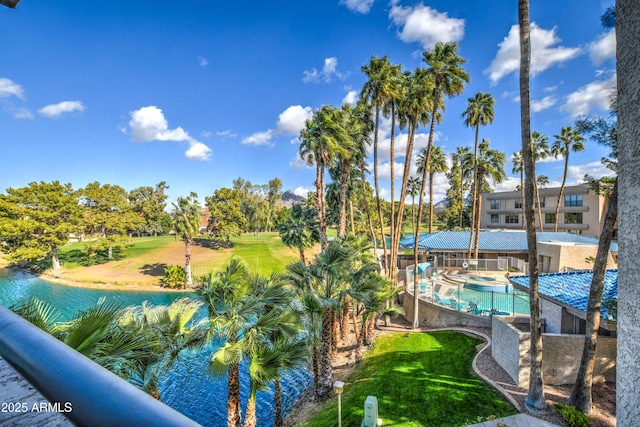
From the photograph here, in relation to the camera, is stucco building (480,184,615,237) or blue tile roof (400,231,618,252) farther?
stucco building (480,184,615,237)

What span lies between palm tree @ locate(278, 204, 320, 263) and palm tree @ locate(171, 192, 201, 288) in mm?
14107

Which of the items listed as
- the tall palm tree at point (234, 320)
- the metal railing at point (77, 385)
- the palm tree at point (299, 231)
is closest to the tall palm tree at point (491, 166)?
the palm tree at point (299, 231)

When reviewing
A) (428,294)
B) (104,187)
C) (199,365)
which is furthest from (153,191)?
(428,294)

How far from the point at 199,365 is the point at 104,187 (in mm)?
46421

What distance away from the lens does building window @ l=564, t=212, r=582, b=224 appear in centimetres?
4441

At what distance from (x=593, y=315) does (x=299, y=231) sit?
19.8 m

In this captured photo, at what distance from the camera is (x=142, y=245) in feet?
173

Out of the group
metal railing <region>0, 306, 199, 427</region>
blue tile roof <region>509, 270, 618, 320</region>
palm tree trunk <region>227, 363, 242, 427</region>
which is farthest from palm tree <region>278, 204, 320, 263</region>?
metal railing <region>0, 306, 199, 427</region>

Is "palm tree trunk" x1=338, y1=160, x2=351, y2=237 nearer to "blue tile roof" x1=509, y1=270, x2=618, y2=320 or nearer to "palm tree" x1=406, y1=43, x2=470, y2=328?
"palm tree" x1=406, y1=43, x2=470, y2=328

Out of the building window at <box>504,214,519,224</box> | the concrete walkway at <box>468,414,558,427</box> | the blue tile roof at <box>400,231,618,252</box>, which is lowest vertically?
the concrete walkway at <box>468,414,558,427</box>

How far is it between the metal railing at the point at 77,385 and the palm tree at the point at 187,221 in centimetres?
3627

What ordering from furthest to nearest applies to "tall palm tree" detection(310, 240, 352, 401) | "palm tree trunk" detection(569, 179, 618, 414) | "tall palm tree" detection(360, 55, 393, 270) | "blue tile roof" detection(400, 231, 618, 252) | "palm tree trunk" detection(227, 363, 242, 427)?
"blue tile roof" detection(400, 231, 618, 252)
"tall palm tree" detection(360, 55, 393, 270)
"tall palm tree" detection(310, 240, 352, 401)
"palm tree trunk" detection(227, 363, 242, 427)
"palm tree trunk" detection(569, 179, 618, 414)

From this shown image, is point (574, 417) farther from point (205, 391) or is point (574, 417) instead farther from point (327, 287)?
point (205, 391)

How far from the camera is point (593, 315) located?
9.16 metres
